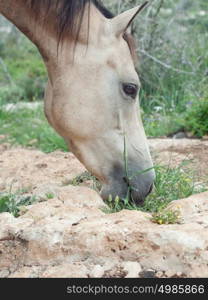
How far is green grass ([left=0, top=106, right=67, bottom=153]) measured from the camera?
17.6 feet

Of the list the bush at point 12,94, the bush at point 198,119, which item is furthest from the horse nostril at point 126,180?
the bush at point 12,94

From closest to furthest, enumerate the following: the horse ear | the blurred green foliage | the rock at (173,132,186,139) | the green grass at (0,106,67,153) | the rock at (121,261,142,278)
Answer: the rock at (121,261,142,278) → the horse ear → the green grass at (0,106,67,153) → the rock at (173,132,186,139) → the blurred green foliage

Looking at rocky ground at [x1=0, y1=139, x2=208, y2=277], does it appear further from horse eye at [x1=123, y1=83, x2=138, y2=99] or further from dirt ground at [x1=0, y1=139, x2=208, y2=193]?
dirt ground at [x1=0, y1=139, x2=208, y2=193]

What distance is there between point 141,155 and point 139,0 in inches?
128

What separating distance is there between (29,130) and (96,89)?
2.75 meters

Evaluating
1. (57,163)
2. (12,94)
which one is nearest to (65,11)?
(57,163)

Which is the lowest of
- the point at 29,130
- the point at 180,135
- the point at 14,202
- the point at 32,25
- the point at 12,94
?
the point at 12,94

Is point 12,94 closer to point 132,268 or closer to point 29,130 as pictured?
point 29,130

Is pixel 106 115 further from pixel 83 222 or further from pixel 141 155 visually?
pixel 83 222

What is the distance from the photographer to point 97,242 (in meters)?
2.40

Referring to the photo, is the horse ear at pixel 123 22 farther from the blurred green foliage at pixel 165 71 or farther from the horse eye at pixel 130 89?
the blurred green foliage at pixel 165 71

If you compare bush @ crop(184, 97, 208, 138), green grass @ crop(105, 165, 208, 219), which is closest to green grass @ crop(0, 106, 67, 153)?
bush @ crop(184, 97, 208, 138)

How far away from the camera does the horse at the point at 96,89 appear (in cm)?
324

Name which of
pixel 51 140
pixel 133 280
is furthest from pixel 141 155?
pixel 51 140
